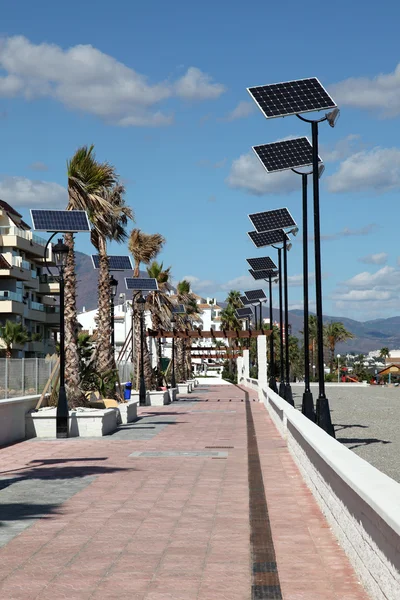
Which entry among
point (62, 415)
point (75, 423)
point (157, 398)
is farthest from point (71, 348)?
point (157, 398)

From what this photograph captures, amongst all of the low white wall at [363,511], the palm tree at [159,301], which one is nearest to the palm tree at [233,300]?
the palm tree at [159,301]

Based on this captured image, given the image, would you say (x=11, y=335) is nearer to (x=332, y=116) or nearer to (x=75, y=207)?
(x=75, y=207)

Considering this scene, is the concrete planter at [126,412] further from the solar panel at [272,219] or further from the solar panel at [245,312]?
the solar panel at [245,312]

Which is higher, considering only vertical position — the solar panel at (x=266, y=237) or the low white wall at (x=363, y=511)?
the solar panel at (x=266, y=237)

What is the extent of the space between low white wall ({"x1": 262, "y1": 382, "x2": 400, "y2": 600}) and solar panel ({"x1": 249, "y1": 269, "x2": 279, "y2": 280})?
40522mm

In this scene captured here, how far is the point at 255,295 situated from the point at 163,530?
53713 mm

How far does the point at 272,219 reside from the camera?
3825 cm

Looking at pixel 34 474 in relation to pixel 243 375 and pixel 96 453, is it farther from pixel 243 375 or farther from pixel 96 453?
pixel 243 375

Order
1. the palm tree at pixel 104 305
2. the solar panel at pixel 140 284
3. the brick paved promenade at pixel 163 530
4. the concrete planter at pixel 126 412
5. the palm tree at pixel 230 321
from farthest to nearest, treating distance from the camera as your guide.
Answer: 1. the palm tree at pixel 230 321
2. the solar panel at pixel 140 284
3. the palm tree at pixel 104 305
4. the concrete planter at pixel 126 412
5. the brick paved promenade at pixel 163 530

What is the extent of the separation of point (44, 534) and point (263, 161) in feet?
61.7

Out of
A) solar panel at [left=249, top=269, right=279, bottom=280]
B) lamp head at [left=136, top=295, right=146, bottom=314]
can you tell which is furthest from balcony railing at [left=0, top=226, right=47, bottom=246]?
lamp head at [left=136, top=295, right=146, bottom=314]

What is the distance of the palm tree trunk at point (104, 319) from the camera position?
119ft

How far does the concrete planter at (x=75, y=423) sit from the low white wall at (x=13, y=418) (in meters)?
0.29

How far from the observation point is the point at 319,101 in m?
22.2
